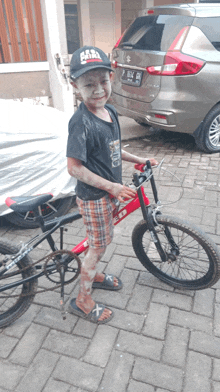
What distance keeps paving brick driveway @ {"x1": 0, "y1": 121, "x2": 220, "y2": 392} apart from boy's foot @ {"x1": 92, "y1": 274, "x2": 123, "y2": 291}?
0.06 m

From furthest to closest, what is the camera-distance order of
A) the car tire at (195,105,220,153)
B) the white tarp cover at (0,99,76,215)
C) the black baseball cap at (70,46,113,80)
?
the car tire at (195,105,220,153) → the white tarp cover at (0,99,76,215) → the black baseball cap at (70,46,113,80)

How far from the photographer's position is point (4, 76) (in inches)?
260

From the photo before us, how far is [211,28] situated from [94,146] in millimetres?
4040

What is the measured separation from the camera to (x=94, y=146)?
204cm

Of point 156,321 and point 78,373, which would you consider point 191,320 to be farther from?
point 78,373

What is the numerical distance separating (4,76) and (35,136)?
4042 millimetres

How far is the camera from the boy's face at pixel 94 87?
6.23 ft

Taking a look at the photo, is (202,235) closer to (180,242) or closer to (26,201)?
(180,242)

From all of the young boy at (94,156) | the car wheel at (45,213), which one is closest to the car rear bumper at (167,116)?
the car wheel at (45,213)

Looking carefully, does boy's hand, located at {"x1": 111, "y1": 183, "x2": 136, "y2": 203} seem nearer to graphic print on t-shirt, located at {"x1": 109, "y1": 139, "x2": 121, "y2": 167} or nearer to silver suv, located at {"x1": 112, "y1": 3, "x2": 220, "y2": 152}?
graphic print on t-shirt, located at {"x1": 109, "y1": 139, "x2": 121, "y2": 167}

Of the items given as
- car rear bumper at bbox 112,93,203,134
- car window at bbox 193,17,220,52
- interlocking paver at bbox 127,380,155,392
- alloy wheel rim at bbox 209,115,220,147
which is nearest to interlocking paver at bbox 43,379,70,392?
interlocking paver at bbox 127,380,155,392

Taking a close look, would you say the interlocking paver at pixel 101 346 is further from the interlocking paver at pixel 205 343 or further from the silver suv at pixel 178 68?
the silver suv at pixel 178 68

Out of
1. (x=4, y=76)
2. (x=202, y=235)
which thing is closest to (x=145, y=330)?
(x=202, y=235)

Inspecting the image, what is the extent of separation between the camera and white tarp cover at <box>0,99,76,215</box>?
321 centimetres
